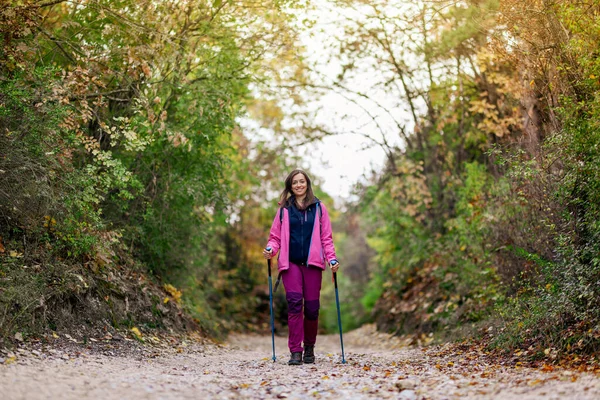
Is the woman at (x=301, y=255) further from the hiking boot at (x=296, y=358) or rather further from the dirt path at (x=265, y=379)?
the dirt path at (x=265, y=379)

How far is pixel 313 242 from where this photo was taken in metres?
7.23

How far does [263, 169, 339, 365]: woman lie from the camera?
7.14m

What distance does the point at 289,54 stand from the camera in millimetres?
11172

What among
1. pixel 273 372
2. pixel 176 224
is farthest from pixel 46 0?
pixel 273 372

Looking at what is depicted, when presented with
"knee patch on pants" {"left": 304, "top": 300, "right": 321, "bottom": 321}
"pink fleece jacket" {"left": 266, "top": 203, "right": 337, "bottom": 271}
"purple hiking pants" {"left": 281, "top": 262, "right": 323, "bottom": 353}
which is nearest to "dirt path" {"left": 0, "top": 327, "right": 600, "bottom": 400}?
"purple hiking pants" {"left": 281, "top": 262, "right": 323, "bottom": 353}

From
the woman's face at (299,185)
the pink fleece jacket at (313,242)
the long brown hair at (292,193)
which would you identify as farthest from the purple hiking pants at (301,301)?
the woman's face at (299,185)

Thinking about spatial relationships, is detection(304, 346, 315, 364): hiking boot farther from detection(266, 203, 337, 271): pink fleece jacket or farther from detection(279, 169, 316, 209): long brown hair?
detection(279, 169, 316, 209): long brown hair

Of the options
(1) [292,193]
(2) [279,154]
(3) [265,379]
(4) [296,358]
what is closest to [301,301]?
(4) [296,358]

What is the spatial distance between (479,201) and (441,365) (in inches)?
146

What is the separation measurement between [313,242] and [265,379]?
1.85 meters

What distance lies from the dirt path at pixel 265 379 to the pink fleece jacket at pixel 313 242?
1.14 m

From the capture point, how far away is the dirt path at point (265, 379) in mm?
4656

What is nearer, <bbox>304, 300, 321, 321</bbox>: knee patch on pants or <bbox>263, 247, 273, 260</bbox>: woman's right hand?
<bbox>263, 247, 273, 260</bbox>: woman's right hand

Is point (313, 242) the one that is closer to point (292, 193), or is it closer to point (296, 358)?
point (292, 193)
